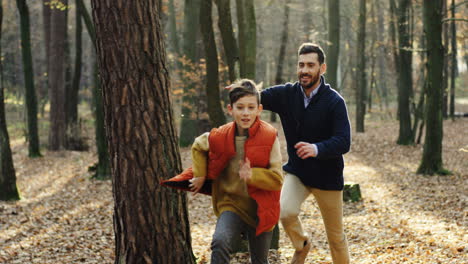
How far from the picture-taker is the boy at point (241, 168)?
3.88 metres

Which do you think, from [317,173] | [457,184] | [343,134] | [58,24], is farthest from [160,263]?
[58,24]

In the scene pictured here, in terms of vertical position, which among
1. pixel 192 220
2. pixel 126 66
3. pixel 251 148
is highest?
pixel 126 66

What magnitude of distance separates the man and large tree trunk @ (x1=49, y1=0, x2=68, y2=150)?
1647 centimetres

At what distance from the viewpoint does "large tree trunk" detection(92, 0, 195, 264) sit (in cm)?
413

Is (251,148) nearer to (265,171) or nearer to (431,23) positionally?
(265,171)

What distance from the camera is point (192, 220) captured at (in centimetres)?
966

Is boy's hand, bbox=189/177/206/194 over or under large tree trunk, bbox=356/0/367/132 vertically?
under

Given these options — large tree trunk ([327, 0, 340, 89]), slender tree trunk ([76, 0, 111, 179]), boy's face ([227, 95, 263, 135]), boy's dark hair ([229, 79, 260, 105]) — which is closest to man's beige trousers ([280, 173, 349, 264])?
boy's face ([227, 95, 263, 135])

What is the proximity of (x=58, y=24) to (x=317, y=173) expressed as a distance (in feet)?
55.7

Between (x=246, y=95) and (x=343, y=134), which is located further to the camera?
(x=343, y=134)

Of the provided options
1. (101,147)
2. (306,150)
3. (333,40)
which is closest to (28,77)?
(101,147)

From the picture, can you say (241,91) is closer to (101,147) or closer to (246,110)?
(246,110)

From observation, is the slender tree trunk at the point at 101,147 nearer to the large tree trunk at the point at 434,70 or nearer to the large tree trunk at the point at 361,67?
the large tree trunk at the point at 434,70

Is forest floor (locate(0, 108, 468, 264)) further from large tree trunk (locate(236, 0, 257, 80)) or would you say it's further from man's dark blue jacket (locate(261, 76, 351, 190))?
large tree trunk (locate(236, 0, 257, 80))
